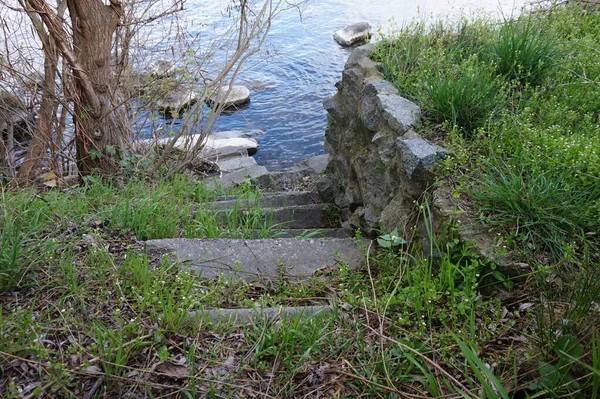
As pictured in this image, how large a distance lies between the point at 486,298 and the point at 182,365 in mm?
1637

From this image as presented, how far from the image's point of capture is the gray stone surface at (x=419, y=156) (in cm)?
354

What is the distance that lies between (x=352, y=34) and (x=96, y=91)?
8.01 metres

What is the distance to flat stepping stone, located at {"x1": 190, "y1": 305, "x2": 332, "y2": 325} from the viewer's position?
2592mm

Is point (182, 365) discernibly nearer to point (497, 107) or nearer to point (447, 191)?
point (447, 191)

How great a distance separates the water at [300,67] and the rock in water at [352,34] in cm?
18

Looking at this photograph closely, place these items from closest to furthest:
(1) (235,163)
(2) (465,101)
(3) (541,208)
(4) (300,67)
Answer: (3) (541,208), (2) (465,101), (1) (235,163), (4) (300,67)

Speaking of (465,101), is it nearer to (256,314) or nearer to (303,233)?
(303,233)

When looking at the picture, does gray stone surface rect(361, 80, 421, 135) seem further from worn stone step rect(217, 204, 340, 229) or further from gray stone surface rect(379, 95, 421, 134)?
worn stone step rect(217, 204, 340, 229)

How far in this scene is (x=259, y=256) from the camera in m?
3.48

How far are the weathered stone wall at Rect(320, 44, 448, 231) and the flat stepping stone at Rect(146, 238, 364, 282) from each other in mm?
490

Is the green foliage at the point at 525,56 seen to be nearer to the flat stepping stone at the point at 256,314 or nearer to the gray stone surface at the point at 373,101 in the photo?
the gray stone surface at the point at 373,101

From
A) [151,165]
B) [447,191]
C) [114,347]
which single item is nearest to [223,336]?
[114,347]

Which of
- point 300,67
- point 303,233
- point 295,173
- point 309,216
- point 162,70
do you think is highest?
point 162,70

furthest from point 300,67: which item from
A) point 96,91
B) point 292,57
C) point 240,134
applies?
point 96,91
